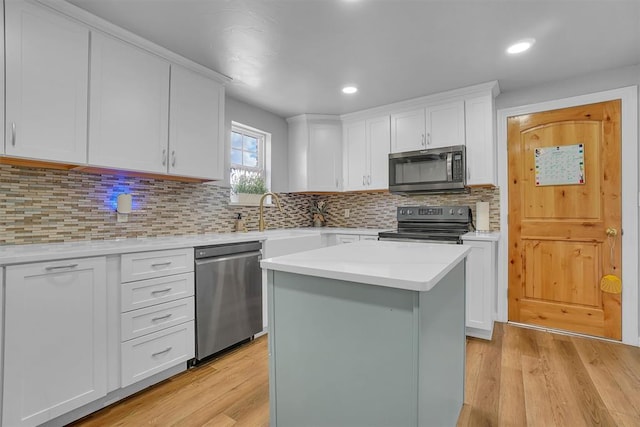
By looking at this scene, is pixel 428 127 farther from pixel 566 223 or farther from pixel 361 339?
pixel 361 339

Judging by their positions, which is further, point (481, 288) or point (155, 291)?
point (481, 288)

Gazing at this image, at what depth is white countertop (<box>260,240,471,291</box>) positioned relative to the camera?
97 cm

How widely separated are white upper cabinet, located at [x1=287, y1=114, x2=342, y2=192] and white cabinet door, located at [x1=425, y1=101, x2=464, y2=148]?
112cm

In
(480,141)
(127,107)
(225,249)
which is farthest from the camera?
(480,141)

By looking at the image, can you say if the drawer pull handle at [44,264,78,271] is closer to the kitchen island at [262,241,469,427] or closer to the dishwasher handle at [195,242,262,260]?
the dishwasher handle at [195,242,262,260]

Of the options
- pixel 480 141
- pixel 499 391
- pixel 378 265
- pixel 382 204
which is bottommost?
pixel 499 391

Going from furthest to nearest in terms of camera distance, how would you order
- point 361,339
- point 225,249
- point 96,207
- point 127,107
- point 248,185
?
point 248,185
point 225,249
point 96,207
point 127,107
point 361,339

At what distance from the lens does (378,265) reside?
1.17 metres

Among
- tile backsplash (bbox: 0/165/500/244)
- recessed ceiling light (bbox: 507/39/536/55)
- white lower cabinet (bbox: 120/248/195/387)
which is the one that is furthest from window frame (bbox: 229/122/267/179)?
recessed ceiling light (bbox: 507/39/536/55)

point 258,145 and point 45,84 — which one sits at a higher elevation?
point 258,145

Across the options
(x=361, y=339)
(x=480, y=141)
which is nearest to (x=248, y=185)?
(x=480, y=141)

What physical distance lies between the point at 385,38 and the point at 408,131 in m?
1.41

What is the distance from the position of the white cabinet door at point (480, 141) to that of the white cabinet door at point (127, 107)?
2.75 meters

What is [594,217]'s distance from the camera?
9.02 ft
